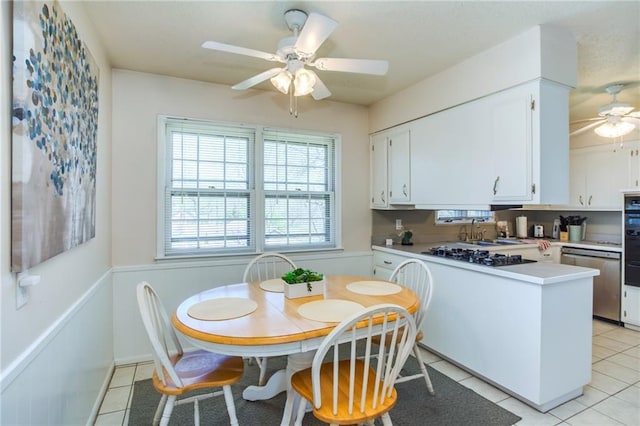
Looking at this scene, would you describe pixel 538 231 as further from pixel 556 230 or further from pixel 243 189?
pixel 243 189

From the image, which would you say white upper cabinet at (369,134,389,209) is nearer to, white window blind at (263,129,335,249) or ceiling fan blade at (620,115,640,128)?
white window blind at (263,129,335,249)

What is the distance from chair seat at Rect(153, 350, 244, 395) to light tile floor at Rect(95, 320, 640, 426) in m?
0.65

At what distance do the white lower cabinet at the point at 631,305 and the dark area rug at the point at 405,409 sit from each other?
104 inches

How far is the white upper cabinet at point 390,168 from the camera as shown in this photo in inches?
134

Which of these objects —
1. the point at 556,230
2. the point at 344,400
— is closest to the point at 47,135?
the point at 344,400

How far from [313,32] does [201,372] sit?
1865 millimetres

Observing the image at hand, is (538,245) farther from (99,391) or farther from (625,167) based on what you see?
(99,391)

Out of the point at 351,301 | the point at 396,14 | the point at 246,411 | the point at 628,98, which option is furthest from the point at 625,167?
the point at 246,411

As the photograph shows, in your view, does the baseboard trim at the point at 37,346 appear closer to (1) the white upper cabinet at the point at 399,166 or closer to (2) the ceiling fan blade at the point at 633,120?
(1) the white upper cabinet at the point at 399,166

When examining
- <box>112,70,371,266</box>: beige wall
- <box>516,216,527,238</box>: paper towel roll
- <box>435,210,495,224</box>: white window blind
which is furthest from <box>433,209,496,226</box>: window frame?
<box>112,70,371,266</box>: beige wall

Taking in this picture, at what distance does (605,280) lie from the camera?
3812 mm

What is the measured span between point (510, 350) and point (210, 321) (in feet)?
6.63

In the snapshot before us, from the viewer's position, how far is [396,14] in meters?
2.02

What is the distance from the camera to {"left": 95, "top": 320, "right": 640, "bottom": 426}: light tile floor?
206cm
